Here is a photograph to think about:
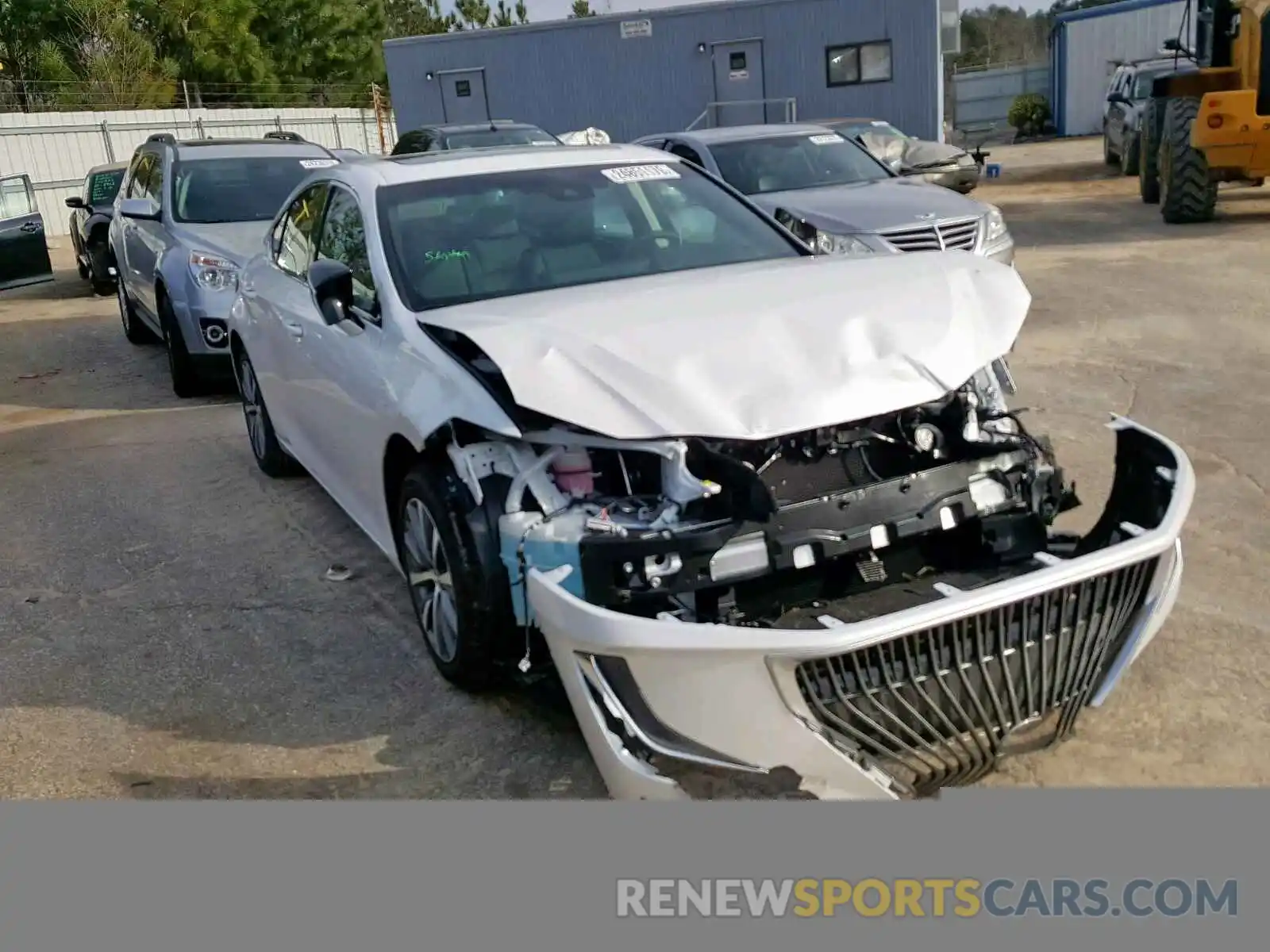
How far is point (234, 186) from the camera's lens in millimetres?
9328

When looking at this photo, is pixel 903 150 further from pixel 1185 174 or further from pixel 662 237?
pixel 662 237

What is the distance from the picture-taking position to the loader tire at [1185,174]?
1303 cm

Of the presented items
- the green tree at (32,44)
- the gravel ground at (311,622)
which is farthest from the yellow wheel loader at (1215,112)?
the green tree at (32,44)

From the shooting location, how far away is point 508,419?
326 cm

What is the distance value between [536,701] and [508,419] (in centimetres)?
104

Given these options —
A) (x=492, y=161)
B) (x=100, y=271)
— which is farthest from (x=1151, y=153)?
(x=100, y=271)

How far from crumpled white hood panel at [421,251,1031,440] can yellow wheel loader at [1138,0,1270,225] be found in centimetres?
1004

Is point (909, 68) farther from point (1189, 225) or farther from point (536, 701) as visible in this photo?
point (536, 701)

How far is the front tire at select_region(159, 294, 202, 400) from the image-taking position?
8.35m

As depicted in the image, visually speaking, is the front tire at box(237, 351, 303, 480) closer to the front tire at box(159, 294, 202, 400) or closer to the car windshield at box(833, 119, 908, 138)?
the front tire at box(159, 294, 202, 400)

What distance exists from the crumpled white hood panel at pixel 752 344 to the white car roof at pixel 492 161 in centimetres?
97

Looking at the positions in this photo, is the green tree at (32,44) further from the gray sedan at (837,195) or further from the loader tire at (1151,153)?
the loader tire at (1151,153)

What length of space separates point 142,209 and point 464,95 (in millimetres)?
17200

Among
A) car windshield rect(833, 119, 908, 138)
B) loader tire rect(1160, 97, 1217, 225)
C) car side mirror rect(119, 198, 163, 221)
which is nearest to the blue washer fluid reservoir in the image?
car side mirror rect(119, 198, 163, 221)
